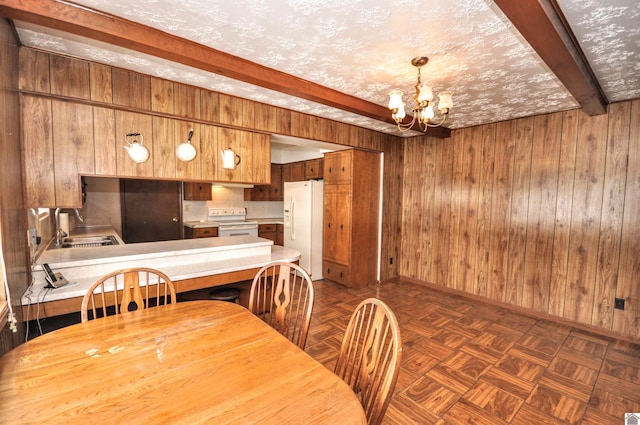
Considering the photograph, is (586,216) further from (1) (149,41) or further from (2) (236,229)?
(2) (236,229)

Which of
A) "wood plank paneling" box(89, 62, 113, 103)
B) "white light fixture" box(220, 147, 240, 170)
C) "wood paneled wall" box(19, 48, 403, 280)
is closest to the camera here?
"wood paneled wall" box(19, 48, 403, 280)

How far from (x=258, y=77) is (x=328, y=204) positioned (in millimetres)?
2492

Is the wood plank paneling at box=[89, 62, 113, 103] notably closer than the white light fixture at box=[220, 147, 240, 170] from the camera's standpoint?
Yes

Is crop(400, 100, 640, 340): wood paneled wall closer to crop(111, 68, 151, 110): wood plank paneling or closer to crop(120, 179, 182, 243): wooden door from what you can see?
crop(111, 68, 151, 110): wood plank paneling

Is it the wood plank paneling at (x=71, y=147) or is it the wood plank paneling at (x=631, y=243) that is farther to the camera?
the wood plank paneling at (x=631, y=243)

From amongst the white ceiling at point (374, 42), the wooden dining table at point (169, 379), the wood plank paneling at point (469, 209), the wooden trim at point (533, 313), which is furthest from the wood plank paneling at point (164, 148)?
the wood plank paneling at point (469, 209)

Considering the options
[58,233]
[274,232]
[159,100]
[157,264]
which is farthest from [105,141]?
[274,232]

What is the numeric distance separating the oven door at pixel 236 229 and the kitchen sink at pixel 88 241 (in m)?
1.54

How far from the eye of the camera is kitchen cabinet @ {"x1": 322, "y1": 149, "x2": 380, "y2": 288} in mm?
3979

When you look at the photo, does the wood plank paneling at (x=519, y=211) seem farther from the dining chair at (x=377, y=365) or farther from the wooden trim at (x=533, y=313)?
the dining chair at (x=377, y=365)

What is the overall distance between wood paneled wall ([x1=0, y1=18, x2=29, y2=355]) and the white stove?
2922mm

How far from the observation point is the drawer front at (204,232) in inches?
179

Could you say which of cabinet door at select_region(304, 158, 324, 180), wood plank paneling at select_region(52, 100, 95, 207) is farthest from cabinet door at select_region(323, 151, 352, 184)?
wood plank paneling at select_region(52, 100, 95, 207)

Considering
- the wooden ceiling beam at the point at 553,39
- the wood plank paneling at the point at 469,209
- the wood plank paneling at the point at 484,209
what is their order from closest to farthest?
1. the wooden ceiling beam at the point at 553,39
2. the wood plank paneling at the point at 484,209
3. the wood plank paneling at the point at 469,209
